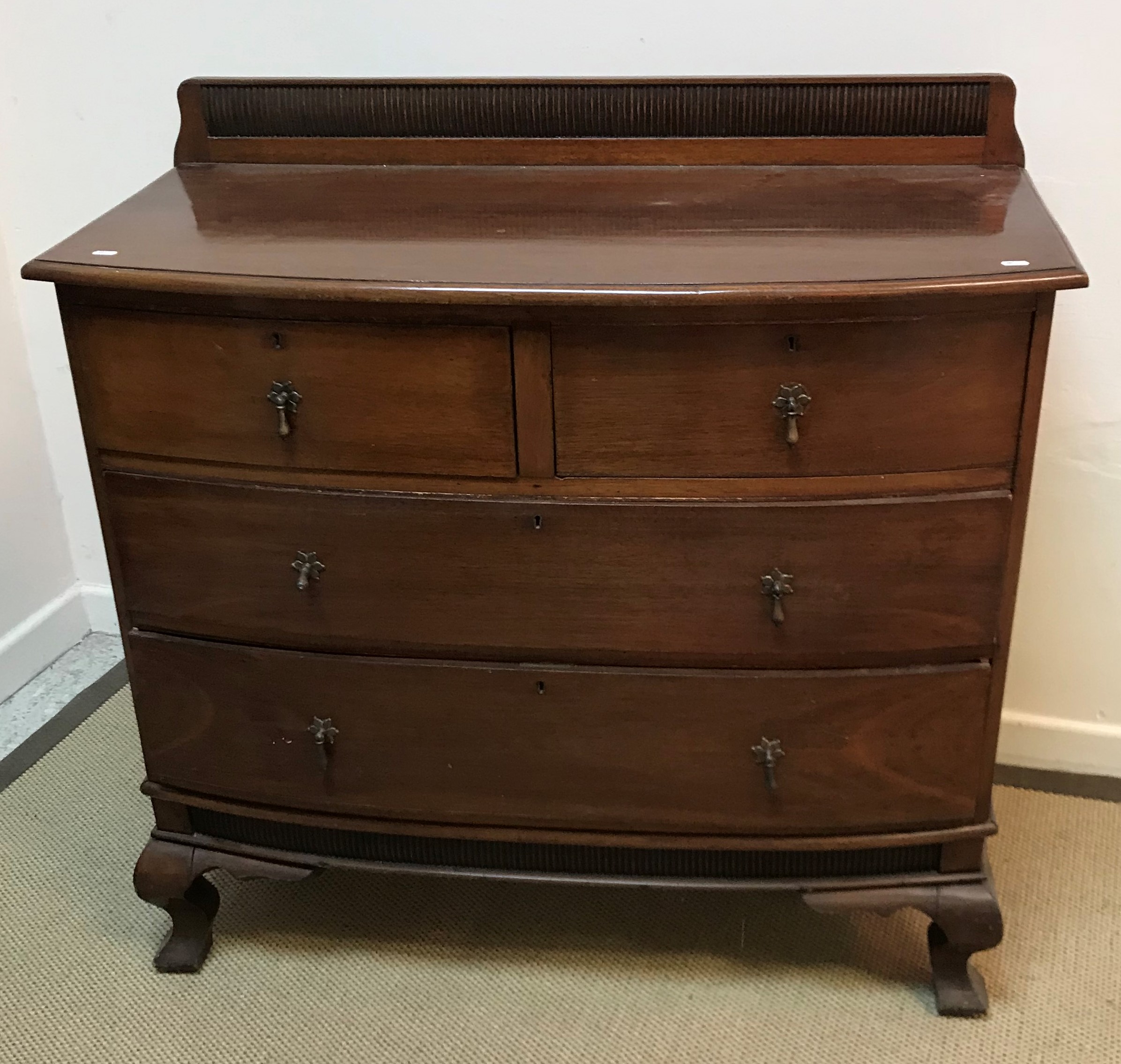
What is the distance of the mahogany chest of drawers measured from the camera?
1.15 metres

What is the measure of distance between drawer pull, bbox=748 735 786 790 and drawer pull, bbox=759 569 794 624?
16cm

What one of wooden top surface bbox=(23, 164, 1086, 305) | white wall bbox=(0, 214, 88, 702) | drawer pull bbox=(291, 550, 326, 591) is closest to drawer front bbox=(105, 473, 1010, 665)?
drawer pull bbox=(291, 550, 326, 591)

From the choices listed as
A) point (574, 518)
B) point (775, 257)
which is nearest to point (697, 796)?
point (574, 518)

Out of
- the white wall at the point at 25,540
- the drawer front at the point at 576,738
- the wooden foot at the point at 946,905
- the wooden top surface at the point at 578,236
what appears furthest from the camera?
the white wall at the point at 25,540

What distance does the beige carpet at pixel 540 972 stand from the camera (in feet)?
4.88

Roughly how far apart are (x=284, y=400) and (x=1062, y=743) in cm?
133

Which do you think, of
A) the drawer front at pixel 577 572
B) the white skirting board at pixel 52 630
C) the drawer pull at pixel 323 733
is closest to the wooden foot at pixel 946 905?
the drawer front at pixel 577 572

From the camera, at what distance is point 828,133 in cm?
143

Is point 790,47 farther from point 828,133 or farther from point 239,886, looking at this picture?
point 239,886

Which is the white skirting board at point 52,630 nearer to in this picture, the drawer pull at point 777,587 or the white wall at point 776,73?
the white wall at point 776,73

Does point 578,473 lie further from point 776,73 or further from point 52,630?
point 52,630

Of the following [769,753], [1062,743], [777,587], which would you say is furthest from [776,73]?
[1062,743]

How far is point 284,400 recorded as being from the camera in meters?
1.20

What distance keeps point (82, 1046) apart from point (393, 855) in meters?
0.46
